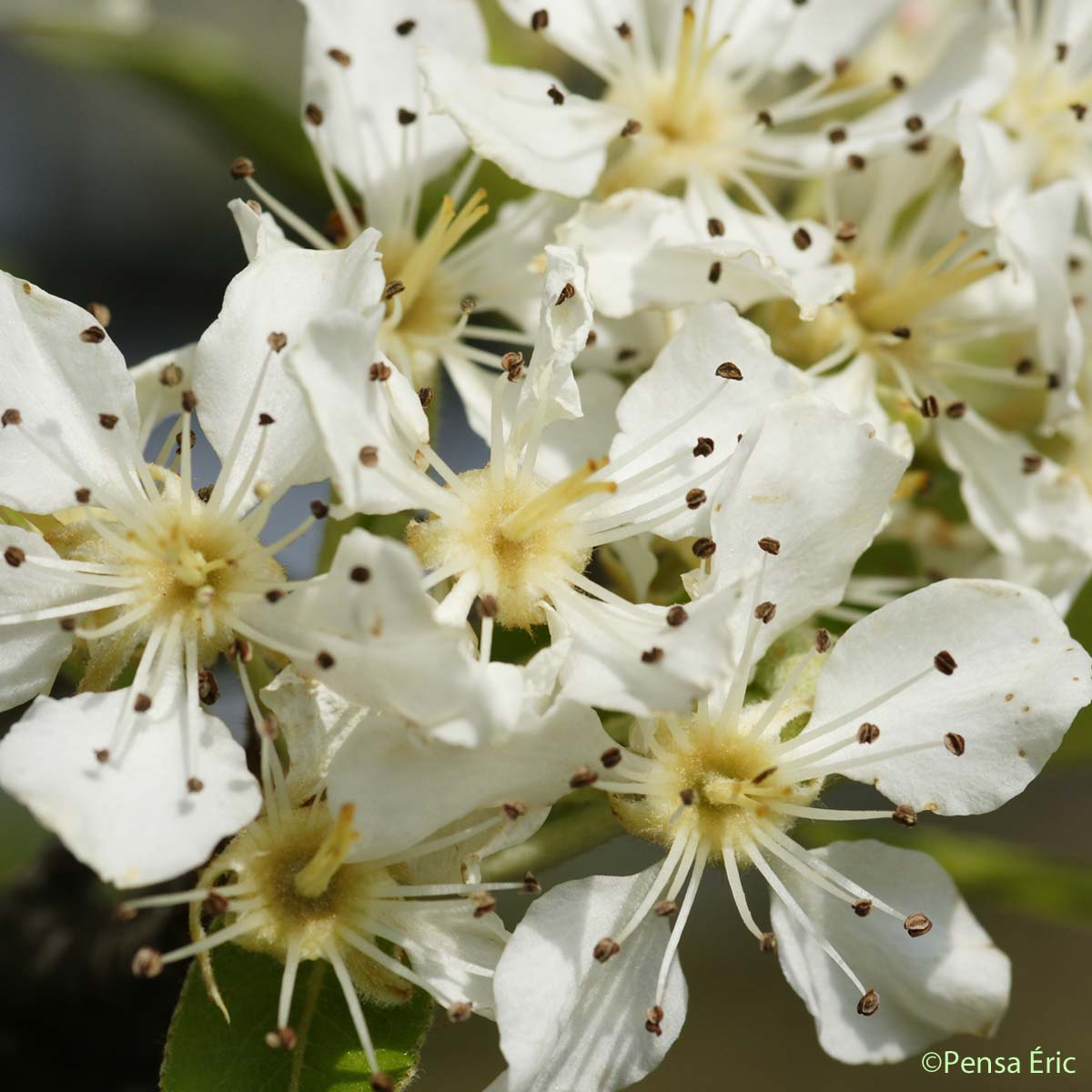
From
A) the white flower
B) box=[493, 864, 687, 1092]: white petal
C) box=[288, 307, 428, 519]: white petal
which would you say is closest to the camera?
box=[288, 307, 428, 519]: white petal

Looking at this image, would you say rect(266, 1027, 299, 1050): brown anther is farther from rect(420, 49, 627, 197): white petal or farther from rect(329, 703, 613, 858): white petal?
rect(420, 49, 627, 197): white petal

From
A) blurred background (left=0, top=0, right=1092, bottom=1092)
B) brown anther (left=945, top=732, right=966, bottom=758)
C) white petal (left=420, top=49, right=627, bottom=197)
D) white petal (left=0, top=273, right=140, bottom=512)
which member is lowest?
blurred background (left=0, top=0, right=1092, bottom=1092)

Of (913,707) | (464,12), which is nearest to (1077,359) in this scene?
(913,707)

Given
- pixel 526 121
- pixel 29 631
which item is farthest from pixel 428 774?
pixel 526 121

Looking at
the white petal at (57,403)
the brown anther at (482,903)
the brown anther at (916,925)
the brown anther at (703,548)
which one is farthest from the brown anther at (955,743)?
the white petal at (57,403)

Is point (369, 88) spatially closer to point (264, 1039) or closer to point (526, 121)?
point (526, 121)

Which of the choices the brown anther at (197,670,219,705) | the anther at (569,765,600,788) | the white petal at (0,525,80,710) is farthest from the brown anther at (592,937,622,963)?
the white petal at (0,525,80,710)

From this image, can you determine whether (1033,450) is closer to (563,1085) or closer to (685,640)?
(685,640)
